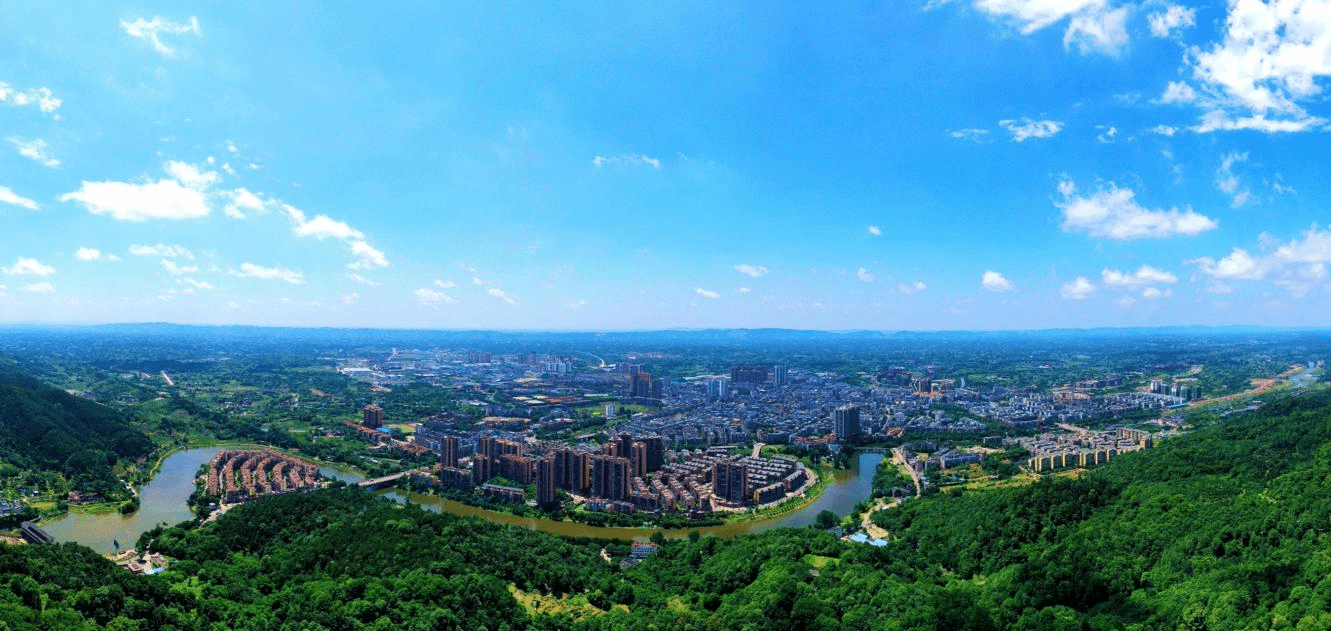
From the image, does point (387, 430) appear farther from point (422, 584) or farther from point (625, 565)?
point (422, 584)

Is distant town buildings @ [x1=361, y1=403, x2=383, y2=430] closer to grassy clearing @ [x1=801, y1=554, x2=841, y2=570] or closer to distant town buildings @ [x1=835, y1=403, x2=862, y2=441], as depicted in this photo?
distant town buildings @ [x1=835, y1=403, x2=862, y2=441]

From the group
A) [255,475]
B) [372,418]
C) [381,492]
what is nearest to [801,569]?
[381,492]

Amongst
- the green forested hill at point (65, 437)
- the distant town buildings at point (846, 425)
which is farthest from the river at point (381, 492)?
the distant town buildings at point (846, 425)

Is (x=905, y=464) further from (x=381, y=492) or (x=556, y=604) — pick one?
(x=556, y=604)

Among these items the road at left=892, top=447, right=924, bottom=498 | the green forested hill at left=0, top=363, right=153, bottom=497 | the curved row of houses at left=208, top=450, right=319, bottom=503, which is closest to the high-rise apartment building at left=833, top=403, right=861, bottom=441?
the road at left=892, top=447, right=924, bottom=498

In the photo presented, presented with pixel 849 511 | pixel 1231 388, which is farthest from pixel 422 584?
pixel 1231 388

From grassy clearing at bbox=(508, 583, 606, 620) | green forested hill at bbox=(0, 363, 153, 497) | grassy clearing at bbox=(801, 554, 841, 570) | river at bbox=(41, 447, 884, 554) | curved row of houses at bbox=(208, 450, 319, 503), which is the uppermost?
green forested hill at bbox=(0, 363, 153, 497)
